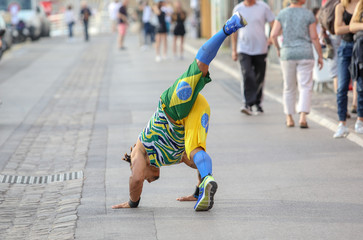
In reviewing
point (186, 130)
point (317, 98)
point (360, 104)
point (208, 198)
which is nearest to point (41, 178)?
point (186, 130)

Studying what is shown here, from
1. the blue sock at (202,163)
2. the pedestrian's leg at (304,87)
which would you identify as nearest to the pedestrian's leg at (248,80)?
the pedestrian's leg at (304,87)

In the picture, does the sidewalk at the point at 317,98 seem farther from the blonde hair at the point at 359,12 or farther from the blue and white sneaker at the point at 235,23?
the blue and white sneaker at the point at 235,23

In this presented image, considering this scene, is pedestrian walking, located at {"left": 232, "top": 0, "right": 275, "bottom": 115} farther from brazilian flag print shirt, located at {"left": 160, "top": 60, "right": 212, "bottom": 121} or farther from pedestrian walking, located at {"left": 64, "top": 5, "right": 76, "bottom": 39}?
pedestrian walking, located at {"left": 64, "top": 5, "right": 76, "bottom": 39}

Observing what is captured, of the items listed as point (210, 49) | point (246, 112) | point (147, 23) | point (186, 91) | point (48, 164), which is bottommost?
point (147, 23)

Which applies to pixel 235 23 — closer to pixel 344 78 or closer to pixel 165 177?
pixel 165 177

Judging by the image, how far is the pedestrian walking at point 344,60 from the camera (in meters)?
9.37

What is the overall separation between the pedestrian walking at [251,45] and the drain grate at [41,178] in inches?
169

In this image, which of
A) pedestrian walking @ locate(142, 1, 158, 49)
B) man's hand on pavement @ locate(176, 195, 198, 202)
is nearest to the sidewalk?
man's hand on pavement @ locate(176, 195, 198, 202)

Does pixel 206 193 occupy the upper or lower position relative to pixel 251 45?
lower

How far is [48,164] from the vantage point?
28.4 ft

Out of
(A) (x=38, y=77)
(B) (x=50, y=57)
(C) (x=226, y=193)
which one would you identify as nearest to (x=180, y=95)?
(C) (x=226, y=193)

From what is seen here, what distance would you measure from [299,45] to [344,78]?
1022 millimetres

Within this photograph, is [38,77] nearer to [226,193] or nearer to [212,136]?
[212,136]

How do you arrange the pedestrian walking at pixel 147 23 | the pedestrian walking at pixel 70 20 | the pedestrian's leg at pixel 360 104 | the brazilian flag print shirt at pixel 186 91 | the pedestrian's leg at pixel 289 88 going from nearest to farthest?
the brazilian flag print shirt at pixel 186 91
the pedestrian's leg at pixel 360 104
the pedestrian's leg at pixel 289 88
the pedestrian walking at pixel 147 23
the pedestrian walking at pixel 70 20
